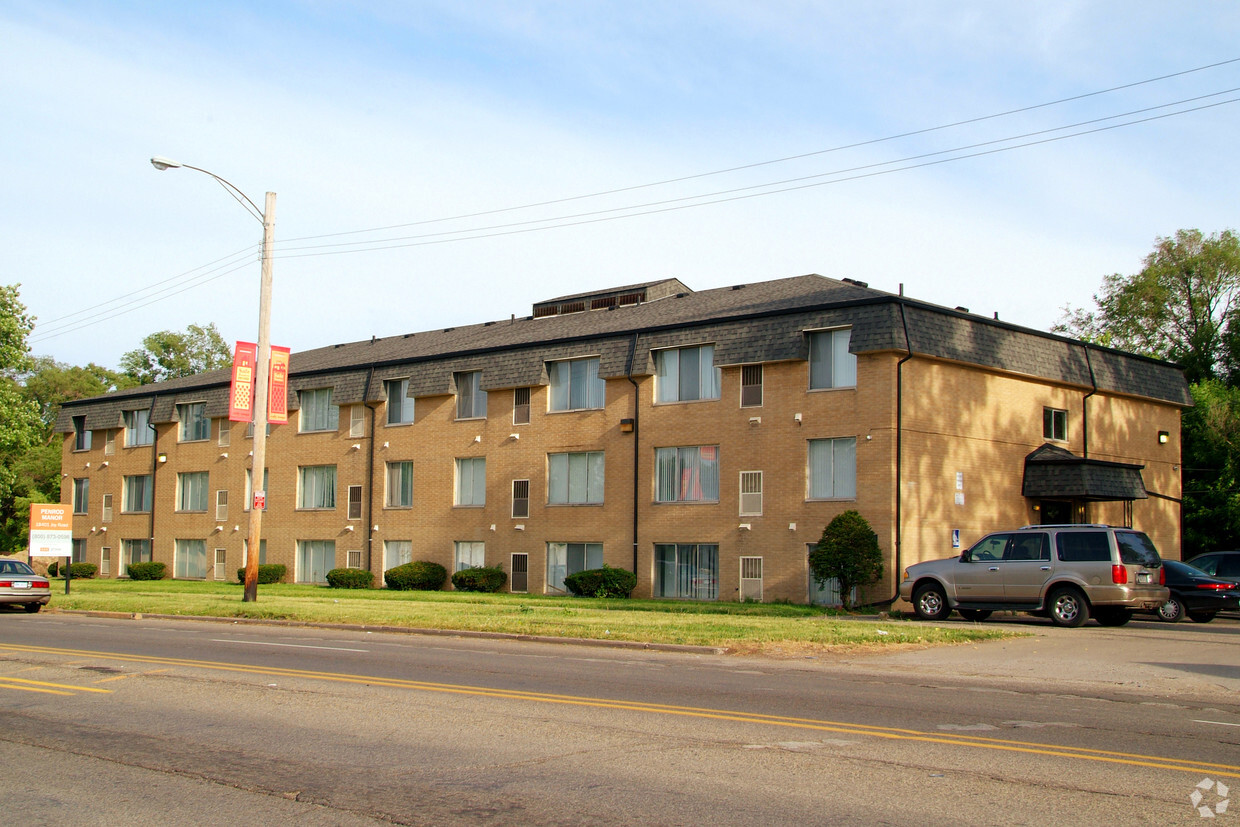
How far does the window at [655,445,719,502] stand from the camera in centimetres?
3231

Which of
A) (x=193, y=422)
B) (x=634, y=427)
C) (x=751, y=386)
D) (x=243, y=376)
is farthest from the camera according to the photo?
(x=193, y=422)

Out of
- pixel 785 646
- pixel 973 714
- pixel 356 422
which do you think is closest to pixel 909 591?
pixel 785 646

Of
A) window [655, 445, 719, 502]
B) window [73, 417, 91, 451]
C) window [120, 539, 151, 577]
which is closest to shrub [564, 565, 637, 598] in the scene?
window [655, 445, 719, 502]

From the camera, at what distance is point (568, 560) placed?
3566 cm

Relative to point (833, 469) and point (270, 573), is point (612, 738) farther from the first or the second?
point (270, 573)

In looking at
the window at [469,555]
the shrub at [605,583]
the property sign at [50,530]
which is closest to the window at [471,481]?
the window at [469,555]

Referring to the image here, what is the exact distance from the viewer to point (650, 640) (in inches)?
719

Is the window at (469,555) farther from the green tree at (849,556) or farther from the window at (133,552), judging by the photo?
the window at (133,552)

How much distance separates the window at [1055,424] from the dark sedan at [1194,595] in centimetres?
934

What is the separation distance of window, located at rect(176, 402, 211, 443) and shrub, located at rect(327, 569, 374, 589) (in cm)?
1267

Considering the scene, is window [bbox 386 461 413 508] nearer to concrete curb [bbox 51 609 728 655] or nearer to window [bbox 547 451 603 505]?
window [bbox 547 451 603 505]

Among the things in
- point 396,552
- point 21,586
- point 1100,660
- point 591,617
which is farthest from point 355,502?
point 1100,660

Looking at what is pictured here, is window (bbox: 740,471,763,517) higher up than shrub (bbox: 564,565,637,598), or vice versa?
window (bbox: 740,471,763,517)

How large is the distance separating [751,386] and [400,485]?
15.8 meters
